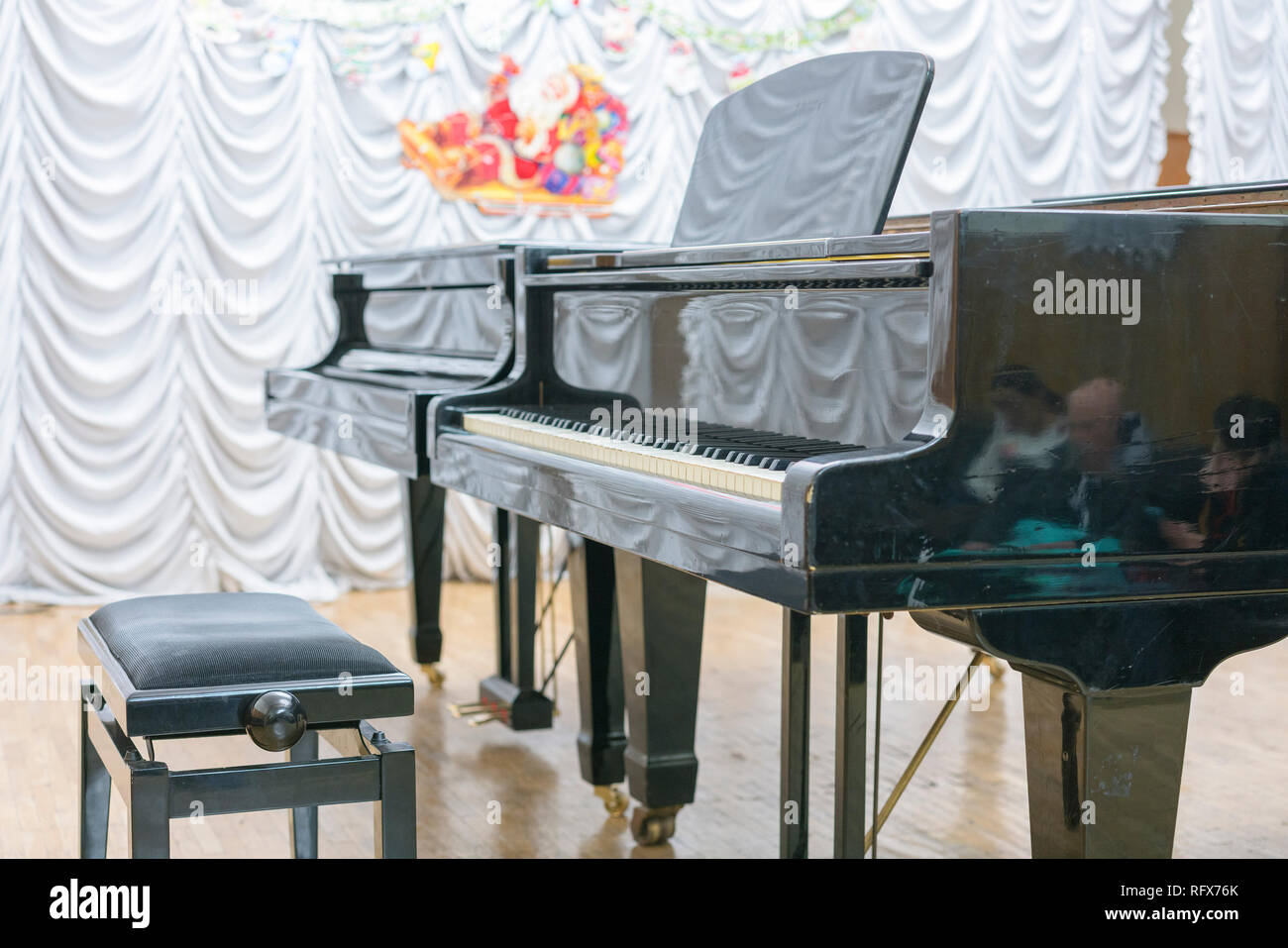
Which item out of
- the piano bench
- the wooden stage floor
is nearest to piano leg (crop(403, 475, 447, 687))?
the wooden stage floor

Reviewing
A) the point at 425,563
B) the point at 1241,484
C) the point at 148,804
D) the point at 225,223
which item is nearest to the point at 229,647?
the point at 148,804

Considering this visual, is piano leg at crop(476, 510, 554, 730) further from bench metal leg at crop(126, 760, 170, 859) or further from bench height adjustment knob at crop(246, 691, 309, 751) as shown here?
bench metal leg at crop(126, 760, 170, 859)

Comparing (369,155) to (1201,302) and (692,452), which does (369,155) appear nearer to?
(692,452)

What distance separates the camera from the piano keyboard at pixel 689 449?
1.83 m

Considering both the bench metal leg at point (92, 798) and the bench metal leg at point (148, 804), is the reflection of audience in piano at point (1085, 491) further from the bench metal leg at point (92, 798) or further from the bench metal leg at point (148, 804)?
the bench metal leg at point (92, 798)

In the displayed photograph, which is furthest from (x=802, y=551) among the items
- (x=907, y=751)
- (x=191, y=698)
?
(x=907, y=751)

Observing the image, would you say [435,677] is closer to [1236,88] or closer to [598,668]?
[598,668]

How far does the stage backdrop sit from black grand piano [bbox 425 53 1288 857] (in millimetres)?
3616

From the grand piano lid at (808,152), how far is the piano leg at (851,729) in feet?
1.98

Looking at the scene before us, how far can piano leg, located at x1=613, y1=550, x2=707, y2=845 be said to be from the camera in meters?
2.66

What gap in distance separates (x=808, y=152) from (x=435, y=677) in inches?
94.0

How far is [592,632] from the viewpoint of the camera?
296cm

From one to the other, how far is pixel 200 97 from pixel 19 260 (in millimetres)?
895

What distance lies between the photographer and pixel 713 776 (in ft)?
11.4
